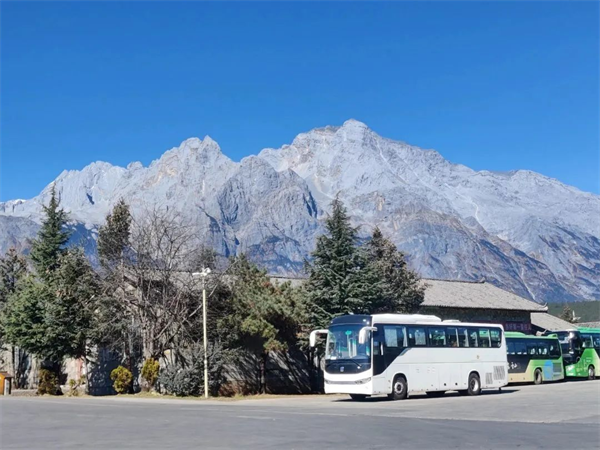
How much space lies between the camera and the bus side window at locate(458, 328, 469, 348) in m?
32.0

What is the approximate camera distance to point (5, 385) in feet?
126

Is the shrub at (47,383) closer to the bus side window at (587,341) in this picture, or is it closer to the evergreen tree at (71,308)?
the evergreen tree at (71,308)

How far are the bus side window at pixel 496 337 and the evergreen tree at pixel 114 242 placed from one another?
17.9m

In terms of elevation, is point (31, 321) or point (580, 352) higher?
point (31, 321)

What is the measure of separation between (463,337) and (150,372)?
14.3m

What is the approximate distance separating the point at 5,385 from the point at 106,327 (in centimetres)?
905

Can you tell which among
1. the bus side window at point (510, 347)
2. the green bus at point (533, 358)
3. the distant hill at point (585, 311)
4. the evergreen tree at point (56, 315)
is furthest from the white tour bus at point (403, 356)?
the distant hill at point (585, 311)

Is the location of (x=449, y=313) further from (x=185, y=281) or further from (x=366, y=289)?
(x=185, y=281)

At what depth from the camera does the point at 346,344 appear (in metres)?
28.5

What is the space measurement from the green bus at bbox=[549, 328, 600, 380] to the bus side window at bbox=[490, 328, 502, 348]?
12.4 meters

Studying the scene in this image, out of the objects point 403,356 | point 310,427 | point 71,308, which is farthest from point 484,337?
point 71,308

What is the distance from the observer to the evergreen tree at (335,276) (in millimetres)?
36625

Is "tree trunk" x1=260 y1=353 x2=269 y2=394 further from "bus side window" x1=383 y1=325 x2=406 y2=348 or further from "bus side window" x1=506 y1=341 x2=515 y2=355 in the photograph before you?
"bus side window" x1=506 y1=341 x2=515 y2=355

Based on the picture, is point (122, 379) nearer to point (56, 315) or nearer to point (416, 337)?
point (56, 315)
